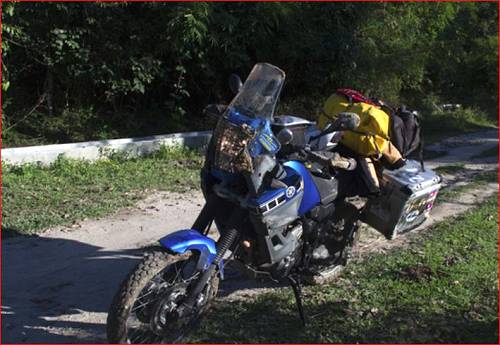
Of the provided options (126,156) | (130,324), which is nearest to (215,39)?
(126,156)

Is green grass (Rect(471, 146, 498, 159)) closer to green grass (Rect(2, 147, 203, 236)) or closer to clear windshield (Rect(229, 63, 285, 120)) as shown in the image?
green grass (Rect(2, 147, 203, 236))

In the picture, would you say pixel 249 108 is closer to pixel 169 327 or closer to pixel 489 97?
pixel 169 327

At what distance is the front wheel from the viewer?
10.9 feet

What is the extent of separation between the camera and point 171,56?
10594 mm

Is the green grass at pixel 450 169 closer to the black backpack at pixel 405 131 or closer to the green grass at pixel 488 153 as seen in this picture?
the green grass at pixel 488 153

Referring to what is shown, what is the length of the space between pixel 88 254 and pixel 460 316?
2.99 m

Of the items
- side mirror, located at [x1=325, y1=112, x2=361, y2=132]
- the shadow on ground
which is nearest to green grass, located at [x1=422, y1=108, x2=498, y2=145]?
the shadow on ground

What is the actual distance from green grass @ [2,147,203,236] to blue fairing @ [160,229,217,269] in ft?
8.76

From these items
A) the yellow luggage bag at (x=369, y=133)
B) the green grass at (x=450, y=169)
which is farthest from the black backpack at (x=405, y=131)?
the green grass at (x=450, y=169)

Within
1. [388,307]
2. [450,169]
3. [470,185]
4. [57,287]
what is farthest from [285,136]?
[450,169]

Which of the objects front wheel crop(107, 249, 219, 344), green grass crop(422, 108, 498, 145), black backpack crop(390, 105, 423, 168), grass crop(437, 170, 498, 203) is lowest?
green grass crop(422, 108, 498, 145)

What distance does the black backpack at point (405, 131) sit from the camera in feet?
14.5

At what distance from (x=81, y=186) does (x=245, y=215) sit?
386 centimetres

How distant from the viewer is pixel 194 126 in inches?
459
